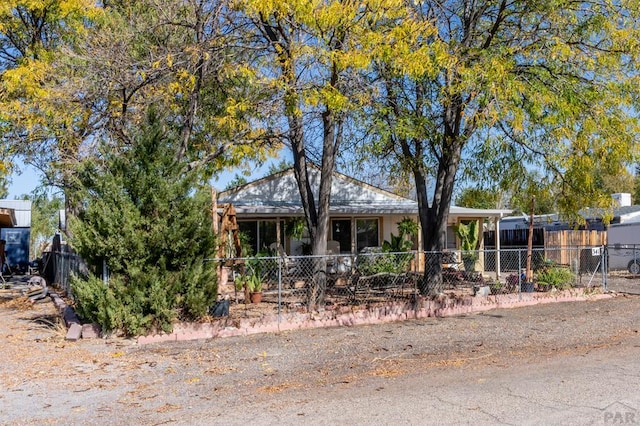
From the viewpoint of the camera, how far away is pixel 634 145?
11586mm

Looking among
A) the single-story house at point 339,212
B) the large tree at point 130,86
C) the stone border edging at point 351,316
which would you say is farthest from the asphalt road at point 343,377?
the single-story house at point 339,212

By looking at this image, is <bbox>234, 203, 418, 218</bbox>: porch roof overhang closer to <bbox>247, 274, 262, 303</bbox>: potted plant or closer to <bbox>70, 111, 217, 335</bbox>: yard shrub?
<bbox>247, 274, 262, 303</bbox>: potted plant

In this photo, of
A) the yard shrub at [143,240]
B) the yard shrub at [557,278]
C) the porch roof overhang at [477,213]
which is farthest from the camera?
the porch roof overhang at [477,213]

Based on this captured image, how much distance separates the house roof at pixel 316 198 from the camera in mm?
18641

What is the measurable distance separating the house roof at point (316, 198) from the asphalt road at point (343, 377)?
8716 millimetres

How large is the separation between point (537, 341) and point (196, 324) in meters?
5.35

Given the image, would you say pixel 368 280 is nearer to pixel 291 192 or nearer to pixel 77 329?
pixel 77 329

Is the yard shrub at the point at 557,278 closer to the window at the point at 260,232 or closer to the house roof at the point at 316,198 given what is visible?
the house roof at the point at 316,198

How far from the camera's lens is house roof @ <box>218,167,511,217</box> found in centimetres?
1864

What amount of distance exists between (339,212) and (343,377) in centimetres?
1227

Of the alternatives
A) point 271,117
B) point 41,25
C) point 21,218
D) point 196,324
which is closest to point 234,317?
point 196,324

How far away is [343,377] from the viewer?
6.89m

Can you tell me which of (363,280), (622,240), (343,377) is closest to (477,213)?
(363,280)

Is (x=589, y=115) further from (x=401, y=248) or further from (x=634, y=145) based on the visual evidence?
(x=401, y=248)
